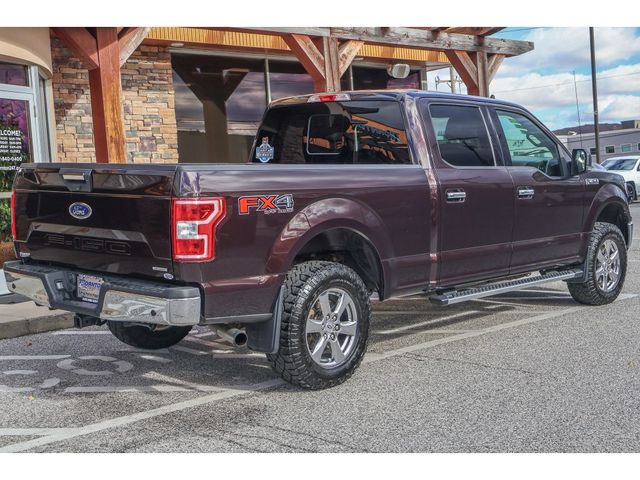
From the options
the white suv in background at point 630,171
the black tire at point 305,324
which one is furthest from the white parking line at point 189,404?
the white suv in background at point 630,171

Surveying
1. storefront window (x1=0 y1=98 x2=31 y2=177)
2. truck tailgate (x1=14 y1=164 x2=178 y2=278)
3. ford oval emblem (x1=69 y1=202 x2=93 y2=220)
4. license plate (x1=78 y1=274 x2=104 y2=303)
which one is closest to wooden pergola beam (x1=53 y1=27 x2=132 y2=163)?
storefront window (x1=0 y1=98 x2=31 y2=177)

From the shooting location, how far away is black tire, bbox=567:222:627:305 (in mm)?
7289

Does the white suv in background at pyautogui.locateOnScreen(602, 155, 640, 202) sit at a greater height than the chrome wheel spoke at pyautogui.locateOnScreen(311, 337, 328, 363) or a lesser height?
greater

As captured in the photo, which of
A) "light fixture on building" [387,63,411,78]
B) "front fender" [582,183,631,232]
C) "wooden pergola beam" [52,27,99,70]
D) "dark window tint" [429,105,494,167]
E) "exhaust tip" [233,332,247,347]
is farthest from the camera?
"light fixture on building" [387,63,411,78]

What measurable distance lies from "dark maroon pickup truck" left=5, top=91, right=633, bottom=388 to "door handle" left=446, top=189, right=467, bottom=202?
0.01 meters

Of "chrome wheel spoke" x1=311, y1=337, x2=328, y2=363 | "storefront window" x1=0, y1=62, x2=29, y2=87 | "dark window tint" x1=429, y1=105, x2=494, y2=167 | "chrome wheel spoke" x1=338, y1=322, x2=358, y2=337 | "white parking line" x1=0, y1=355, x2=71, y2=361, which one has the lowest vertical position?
"white parking line" x1=0, y1=355, x2=71, y2=361

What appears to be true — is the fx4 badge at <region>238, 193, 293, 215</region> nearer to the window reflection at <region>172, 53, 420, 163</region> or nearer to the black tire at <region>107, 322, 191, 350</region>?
the black tire at <region>107, 322, 191, 350</region>

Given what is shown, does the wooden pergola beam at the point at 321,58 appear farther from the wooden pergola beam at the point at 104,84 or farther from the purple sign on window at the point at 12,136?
the purple sign on window at the point at 12,136

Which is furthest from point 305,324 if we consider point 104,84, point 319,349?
point 104,84

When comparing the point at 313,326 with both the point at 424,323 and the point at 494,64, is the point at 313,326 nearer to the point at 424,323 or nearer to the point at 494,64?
the point at 424,323

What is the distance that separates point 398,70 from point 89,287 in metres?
14.4

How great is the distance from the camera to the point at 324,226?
4883mm
